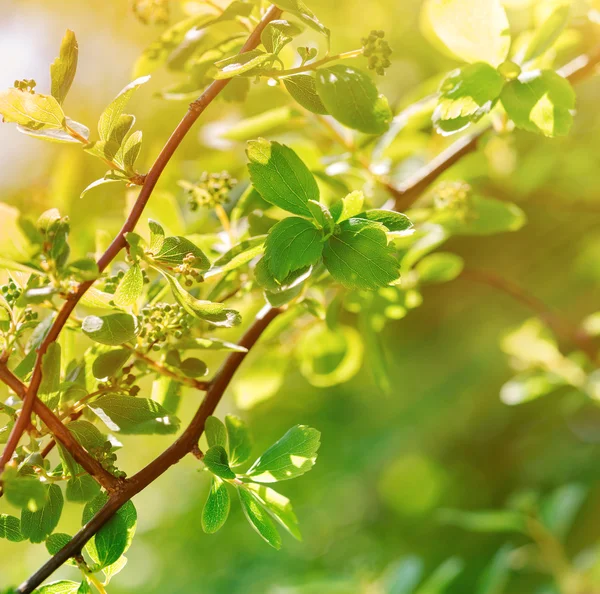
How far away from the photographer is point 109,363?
44 cm

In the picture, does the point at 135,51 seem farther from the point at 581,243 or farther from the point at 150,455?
the point at 581,243

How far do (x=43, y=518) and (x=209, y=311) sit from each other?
188 mm

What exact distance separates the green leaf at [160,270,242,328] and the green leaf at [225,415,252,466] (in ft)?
0.41

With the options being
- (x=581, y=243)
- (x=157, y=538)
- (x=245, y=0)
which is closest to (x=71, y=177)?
(x=245, y=0)

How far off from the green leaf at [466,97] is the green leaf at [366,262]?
0.12 m

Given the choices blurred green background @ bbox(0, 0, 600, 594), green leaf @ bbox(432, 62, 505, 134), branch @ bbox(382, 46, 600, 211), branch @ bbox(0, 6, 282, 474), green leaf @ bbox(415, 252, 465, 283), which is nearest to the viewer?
branch @ bbox(0, 6, 282, 474)

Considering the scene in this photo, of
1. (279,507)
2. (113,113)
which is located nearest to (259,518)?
(279,507)

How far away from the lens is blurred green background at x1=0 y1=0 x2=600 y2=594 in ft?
4.29

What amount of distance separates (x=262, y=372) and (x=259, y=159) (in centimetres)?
36

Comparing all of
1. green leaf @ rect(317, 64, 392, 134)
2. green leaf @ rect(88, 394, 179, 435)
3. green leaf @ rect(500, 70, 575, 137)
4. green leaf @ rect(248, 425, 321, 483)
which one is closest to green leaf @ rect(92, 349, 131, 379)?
green leaf @ rect(88, 394, 179, 435)

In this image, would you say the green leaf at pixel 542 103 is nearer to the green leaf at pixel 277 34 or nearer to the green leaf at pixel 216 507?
the green leaf at pixel 277 34

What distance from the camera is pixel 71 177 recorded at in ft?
3.10

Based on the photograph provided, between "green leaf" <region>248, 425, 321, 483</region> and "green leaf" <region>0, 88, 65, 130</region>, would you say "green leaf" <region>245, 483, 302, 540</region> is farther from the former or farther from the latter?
"green leaf" <region>0, 88, 65, 130</region>

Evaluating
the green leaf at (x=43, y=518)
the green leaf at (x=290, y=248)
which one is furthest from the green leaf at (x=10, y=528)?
the green leaf at (x=290, y=248)
